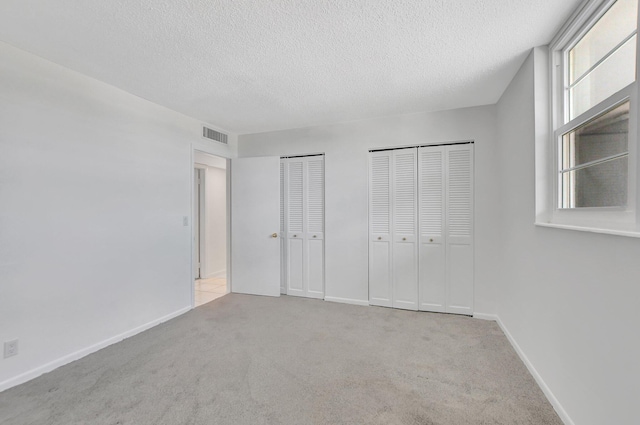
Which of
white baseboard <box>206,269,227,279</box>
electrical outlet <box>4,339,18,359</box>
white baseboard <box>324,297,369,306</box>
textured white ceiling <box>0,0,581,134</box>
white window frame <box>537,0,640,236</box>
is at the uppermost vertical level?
textured white ceiling <box>0,0,581,134</box>

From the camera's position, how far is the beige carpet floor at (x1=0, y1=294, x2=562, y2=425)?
5.49ft

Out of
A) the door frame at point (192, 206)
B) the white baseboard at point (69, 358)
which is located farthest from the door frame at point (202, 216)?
the white baseboard at point (69, 358)

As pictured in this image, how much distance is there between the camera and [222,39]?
190cm

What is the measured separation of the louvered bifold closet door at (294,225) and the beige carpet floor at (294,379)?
104 cm

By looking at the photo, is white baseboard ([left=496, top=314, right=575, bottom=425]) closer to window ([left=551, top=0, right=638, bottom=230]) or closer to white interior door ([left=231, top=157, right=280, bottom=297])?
window ([left=551, top=0, right=638, bottom=230])

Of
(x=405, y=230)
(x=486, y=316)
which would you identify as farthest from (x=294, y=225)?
(x=486, y=316)

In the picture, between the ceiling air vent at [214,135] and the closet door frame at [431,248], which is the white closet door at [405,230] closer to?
the closet door frame at [431,248]

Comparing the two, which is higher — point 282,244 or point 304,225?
point 304,225

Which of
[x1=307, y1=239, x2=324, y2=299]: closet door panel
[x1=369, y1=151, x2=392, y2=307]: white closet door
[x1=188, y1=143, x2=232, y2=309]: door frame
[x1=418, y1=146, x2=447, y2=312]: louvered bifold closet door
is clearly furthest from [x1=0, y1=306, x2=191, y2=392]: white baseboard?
[x1=418, y1=146, x2=447, y2=312]: louvered bifold closet door

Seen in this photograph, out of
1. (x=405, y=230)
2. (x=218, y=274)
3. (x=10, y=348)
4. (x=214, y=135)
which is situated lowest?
(x=218, y=274)

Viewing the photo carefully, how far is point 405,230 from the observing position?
3471 mm

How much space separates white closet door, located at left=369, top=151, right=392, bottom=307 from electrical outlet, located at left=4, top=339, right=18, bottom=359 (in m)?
3.26

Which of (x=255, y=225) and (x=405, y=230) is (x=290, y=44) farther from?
(x=255, y=225)

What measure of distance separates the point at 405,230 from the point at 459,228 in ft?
1.98
